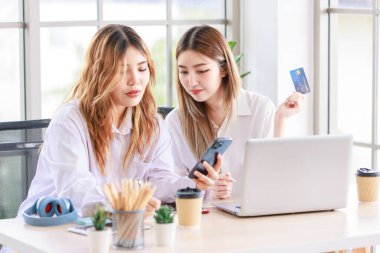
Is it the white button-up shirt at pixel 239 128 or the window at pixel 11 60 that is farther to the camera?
the window at pixel 11 60

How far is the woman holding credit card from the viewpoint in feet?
11.5

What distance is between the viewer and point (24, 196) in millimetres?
3244

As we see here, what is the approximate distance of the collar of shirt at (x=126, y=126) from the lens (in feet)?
10.4

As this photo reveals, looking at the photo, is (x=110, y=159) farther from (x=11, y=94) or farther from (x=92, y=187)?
(x=11, y=94)

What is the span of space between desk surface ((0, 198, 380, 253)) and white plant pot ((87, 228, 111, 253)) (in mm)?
66

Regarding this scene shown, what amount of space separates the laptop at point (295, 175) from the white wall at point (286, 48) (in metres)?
1.66

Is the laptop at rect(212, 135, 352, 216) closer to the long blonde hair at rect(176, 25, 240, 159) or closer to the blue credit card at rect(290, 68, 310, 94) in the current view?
the blue credit card at rect(290, 68, 310, 94)

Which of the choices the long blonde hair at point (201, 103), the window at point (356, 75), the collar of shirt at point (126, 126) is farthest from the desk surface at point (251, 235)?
the window at point (356, 75)

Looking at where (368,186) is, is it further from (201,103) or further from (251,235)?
(201,103)

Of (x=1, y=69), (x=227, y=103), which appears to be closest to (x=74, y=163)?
(x=227, y=103)

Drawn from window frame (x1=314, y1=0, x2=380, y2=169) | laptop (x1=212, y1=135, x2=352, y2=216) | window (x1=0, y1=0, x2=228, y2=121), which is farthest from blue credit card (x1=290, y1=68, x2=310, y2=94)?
window (x1=0, y1=0, x2=228, y2=121)

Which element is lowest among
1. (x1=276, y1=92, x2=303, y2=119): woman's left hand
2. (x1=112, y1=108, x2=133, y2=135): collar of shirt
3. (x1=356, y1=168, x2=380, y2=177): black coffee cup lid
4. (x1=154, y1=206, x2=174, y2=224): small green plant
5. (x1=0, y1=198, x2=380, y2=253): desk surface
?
(x1=0, y1=198, x2=380, y2=253): desk surface

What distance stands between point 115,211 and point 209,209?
0.57 m

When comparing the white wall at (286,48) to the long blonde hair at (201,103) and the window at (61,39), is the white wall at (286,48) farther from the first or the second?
the long blonde hair at (201,103)
